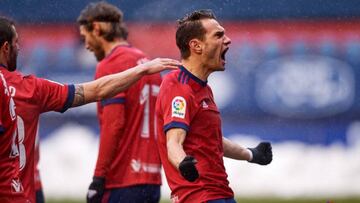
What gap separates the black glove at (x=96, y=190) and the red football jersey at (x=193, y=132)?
1377 millimetres

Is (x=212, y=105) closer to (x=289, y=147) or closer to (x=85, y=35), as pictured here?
(x=85, y=35)

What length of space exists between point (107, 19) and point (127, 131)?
3.33ft

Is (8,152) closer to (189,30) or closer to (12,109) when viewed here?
(12,109)

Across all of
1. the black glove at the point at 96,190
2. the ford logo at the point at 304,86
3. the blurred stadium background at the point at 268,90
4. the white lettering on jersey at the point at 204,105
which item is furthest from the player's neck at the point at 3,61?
the ford logo at the point at 304,86

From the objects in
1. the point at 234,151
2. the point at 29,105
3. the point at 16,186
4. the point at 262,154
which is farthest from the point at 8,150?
the point at 262,154

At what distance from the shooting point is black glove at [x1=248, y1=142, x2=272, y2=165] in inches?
280

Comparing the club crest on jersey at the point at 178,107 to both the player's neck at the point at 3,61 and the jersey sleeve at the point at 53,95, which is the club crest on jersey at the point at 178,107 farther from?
the player's neck at the point at 3,61

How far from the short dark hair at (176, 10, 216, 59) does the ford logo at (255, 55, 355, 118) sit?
5796 mm

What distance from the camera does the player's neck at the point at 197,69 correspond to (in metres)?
6.59

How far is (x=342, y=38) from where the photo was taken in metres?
12.5

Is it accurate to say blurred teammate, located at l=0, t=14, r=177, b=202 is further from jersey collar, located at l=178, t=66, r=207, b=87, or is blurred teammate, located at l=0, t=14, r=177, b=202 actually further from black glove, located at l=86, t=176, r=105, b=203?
black glove, located at l=86, t=176, r=105, b=203

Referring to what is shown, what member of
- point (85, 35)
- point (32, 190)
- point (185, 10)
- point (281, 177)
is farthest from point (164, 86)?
point (185, 10)

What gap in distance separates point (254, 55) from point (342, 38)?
1076mm

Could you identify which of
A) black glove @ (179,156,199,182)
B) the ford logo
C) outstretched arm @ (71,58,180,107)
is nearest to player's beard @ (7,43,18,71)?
outstretched arm @ (71,58,180,107)
